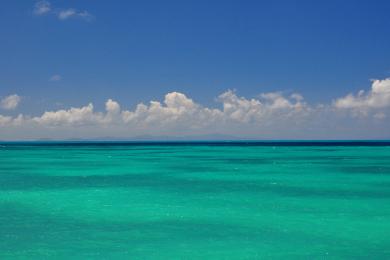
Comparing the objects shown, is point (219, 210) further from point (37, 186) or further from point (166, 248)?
point (37, 186)

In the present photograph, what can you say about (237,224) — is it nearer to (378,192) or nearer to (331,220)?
(331,220)

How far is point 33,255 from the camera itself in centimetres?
1071

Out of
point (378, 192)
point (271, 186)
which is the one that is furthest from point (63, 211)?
point (378, 192)

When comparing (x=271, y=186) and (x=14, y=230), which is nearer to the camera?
(x=14, y=230)

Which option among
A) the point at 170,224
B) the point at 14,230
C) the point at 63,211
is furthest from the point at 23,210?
the point at 170,224

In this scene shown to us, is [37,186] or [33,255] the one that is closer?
[33,255]

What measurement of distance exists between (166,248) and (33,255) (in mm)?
3065

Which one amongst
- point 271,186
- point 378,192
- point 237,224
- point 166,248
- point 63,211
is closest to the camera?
point 166,248

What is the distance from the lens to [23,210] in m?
16.3

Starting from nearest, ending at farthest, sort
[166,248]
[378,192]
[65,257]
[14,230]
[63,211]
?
[65,257] → [166,248] → [14,230] → [63,211] → [378,192]

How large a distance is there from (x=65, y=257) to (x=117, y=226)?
3.30 metres

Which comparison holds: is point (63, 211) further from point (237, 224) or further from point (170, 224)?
point (237, 224)

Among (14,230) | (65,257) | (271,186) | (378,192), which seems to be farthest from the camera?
(271,186)

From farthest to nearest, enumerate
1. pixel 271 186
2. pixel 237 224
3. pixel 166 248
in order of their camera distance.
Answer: pixel 271 186
pixel 237 224
pixel 166 248
